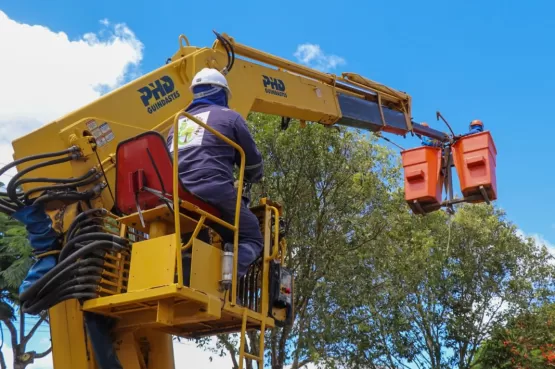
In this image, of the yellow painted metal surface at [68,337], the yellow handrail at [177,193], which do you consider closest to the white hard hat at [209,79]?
the yellow handrail at [177,193]

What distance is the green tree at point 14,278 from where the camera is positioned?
44.3ft

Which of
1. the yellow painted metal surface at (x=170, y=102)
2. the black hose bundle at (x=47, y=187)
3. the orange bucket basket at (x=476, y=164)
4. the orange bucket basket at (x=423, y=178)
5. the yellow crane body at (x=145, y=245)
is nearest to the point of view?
the yellow crane body at (x=145, y=245)

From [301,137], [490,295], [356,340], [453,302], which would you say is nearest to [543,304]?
[490,295]

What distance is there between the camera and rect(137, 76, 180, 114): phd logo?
17.5 feet

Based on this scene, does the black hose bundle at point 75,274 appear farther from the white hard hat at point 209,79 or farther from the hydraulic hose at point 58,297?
the white hard hat at point 209,79

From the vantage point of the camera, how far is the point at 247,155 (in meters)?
4.90

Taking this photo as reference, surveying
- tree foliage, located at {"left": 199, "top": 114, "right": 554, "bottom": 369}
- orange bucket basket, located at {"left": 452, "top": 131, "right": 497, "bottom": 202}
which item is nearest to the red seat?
orange bucket basket, located at {"left": 452, "top": 131, "right": 497, "bottom": 202}

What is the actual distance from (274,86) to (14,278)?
9.34 metres

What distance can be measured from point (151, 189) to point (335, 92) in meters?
4.00

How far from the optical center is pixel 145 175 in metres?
4.28

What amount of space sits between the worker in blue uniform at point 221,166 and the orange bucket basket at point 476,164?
3155mm

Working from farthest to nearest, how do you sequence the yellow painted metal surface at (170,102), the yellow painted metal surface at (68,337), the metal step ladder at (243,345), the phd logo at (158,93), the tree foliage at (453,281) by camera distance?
the tree foliage at (453,281) < the phd logo at (158,93) < the yellow painted metal surface at (170,102) < the yellow painted metal surface at (68,337) < the metal step ladder at (243,345)

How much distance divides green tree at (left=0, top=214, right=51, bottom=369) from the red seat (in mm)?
8515

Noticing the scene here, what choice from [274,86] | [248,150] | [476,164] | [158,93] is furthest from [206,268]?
[476,164]
